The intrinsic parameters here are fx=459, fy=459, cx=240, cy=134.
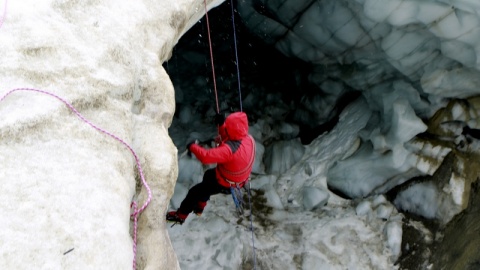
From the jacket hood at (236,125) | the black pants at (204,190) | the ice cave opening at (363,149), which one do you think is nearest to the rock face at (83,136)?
the jacket hood at (236,125)

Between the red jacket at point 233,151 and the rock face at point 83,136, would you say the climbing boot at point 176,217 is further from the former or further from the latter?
the rock face at point 83,136

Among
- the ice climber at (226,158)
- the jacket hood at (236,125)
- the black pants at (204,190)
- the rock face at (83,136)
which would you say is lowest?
the black pants at (204,190)

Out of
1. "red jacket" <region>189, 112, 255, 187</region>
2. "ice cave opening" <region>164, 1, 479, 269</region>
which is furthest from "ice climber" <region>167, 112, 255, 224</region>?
"ice cave opening" <region>164, 1, 479, 269</region>

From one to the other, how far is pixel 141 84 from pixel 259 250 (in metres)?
2.90

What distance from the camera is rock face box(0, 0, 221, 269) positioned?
1797mm

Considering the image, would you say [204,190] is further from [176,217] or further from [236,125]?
[236,125]

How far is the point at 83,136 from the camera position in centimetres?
214

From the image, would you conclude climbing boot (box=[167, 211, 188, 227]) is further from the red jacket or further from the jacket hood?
the jacket hood

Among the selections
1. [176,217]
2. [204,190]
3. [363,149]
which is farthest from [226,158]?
[363,149]

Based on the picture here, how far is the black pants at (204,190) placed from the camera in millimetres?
4453

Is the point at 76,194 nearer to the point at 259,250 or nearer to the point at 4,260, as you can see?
the point at 4,260

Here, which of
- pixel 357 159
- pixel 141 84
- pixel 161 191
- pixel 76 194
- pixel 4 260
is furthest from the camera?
pixel 357 159

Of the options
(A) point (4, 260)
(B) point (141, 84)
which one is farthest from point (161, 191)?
(A) point (4, 260)

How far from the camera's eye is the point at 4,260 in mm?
1619
